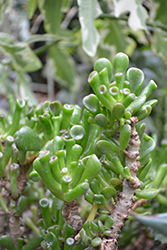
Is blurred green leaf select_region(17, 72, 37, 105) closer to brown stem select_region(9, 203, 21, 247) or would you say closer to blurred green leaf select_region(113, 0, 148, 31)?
blurred green leaf select_region(113, 0, 148, 31)

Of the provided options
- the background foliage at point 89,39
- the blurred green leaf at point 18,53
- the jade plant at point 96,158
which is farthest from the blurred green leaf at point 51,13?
the jade plant at point 96,158

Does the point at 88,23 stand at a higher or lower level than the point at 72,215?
higher

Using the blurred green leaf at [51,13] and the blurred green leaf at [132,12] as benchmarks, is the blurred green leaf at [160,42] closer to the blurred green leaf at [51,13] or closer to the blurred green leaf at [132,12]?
the blurred green leaf at [132,12]

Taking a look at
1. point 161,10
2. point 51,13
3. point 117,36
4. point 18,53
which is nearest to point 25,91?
point 18,53

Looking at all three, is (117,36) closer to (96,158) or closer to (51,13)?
(51,13)

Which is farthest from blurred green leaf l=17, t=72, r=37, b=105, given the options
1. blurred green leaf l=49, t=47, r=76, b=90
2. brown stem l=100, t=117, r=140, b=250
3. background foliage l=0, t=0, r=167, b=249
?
brown stem l=100, t=117, r=140, b=250

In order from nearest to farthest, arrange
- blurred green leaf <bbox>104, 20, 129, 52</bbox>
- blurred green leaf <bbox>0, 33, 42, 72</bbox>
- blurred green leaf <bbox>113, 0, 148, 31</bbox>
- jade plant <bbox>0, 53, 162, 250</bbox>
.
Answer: jade plant <bbox>0, 53, 162, 250</bbox>
blurred green leaf <bbox>113, 0, 148, 31</bbox>
blurred green leaf <bbox>0, 33, 42, 72</bbox>
blurred green leaf <bbox>104, 20, 129, 52</bbox>

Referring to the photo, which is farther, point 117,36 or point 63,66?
point 63,66
